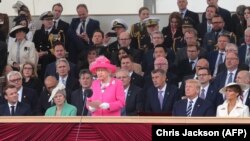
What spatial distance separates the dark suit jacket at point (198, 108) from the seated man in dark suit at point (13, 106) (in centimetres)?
231

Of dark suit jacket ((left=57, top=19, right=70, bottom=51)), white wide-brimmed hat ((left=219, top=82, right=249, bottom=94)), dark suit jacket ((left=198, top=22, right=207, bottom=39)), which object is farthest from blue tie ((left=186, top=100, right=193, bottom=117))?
dark suit jacket ((left=57, top=19, right=70, bottom=51))

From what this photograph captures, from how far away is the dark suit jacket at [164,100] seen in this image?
53.6ft

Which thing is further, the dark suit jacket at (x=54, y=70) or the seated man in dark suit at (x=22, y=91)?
the dark suit jacket at (x=54, y=70)

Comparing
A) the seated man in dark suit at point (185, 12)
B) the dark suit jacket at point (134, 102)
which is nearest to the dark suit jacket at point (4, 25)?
the seated man in dark suit at point (185, 12)

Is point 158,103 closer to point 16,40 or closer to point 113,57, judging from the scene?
point 113,57

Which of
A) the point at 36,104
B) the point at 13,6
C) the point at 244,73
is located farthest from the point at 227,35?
the point at 13,6

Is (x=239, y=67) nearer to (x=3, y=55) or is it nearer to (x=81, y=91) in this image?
(x=81, y=91)

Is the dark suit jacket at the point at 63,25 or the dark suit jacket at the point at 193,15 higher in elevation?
the dark suit jacket at the point at 193,15

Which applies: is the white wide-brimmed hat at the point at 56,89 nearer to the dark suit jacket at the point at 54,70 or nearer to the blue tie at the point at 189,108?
the dark suit jacket at the point at 54,70

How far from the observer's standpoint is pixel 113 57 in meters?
18.2

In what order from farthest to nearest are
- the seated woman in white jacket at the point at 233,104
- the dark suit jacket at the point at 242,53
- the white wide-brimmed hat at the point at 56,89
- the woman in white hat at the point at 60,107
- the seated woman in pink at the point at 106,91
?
the dark suit jacket at the point at 242,53 → the white wide-brimmed hat at the point at 56,89 → the woman in white hat at the point at 60,107 → the seated woman in white jacket at the point at 233,104 → the seated woman in pink at the point at 106,91

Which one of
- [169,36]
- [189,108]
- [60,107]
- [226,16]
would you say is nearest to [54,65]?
[169,36]

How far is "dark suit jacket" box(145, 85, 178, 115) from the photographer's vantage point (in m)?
16.3

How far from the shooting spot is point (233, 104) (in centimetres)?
1507
